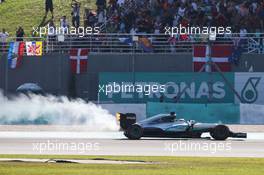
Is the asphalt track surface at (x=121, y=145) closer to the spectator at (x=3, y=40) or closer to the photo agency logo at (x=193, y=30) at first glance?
the photo agency logo at (x=193, y=30)

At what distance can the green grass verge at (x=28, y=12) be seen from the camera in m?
45.7

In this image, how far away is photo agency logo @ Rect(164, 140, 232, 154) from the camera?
23969mm

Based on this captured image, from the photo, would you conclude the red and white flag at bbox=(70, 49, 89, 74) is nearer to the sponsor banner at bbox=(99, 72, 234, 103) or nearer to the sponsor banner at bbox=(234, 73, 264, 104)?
the sponsor banner at bbox=(99, 72, 234, 103)

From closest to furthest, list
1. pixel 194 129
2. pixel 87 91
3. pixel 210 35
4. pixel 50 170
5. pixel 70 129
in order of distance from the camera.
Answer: pixel 50 170 → pixel 194 129 → pixel 70 129 → pixel 210 35 → pixel 87 91

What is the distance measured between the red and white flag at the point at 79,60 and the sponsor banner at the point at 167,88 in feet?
6.33

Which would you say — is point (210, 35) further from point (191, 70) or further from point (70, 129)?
point (70, 129)

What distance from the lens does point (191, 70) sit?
127 ft

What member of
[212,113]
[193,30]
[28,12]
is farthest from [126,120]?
[28,12]

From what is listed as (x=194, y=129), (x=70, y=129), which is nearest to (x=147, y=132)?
(x=194, y=129)

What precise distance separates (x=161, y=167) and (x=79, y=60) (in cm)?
2112

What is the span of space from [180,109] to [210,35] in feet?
12.8

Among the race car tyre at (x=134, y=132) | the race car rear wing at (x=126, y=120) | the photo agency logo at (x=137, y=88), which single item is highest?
the photo agency logo at (x=137, y=88)

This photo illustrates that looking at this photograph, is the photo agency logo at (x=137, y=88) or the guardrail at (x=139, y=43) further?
the photo agency logo at (x=137, y=88)

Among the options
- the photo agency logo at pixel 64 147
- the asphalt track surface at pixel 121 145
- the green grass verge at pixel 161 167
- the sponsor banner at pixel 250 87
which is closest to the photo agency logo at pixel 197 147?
the asphalt track surface at pixel 121 145
